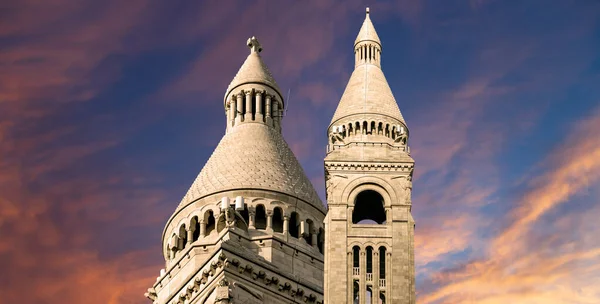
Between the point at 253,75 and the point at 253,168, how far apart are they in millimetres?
7968

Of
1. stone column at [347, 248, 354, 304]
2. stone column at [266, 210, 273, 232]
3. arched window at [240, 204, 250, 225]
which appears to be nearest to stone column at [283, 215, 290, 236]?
stone column at [266, 210, 273, 232]

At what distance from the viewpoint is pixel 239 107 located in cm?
10231

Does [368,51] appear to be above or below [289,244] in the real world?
above

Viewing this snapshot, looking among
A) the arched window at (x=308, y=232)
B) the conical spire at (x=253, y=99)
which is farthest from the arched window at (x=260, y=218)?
the conical spire at (x=253, y=99)

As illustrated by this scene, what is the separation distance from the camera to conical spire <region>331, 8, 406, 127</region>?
Result: 8775 centimetres

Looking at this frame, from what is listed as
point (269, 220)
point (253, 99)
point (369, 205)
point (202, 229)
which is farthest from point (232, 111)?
point (369, 205)

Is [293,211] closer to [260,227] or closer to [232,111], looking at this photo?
[260,227]

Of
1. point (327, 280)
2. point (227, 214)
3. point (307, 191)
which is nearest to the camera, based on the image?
point (327, 280)

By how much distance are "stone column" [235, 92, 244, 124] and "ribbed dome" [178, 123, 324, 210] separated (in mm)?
1026

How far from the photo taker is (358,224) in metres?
83.2

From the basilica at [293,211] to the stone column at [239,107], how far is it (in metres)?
0.05

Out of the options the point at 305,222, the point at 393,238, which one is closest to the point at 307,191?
the point at 305,222

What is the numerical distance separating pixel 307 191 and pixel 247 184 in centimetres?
347

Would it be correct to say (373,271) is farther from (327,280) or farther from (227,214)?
(227,214)
